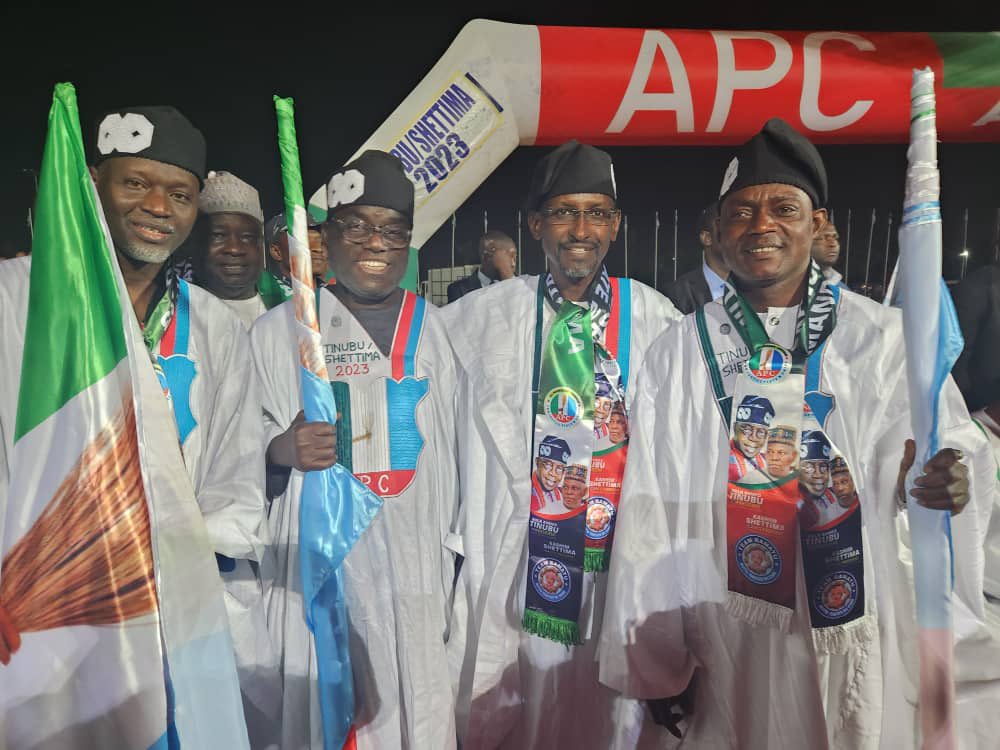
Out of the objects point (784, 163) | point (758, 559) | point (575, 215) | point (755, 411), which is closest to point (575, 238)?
point (575, 215)

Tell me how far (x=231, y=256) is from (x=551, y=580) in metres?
1.43

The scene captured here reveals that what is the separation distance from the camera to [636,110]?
2.29 meters

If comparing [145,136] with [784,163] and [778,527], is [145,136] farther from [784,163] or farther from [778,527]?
[778,527]

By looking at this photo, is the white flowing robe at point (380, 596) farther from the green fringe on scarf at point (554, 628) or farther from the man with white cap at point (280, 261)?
the green fringe on scarf at point (554, 628)

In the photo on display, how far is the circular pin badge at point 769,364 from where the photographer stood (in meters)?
2.03

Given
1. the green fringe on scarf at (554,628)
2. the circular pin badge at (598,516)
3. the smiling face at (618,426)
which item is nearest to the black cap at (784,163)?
the smiling face at (618,426)

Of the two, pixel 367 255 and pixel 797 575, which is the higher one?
pixel 367 255

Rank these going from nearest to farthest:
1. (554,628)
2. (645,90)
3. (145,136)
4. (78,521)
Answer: (78,521) → (145,136) → (554,628) → (645,90)

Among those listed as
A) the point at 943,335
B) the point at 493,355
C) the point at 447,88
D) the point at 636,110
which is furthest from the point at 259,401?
the point at 943,335

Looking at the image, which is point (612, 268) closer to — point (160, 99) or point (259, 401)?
point (259, 401)

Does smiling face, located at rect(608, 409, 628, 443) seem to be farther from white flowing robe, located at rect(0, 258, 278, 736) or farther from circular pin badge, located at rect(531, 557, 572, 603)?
white flowing robe, located at rect(0, 258, 278, 736)

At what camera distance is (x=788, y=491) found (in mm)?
2039

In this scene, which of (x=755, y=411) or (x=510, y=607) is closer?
(x=755, y=411)

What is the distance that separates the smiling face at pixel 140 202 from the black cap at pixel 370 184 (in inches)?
17.2
